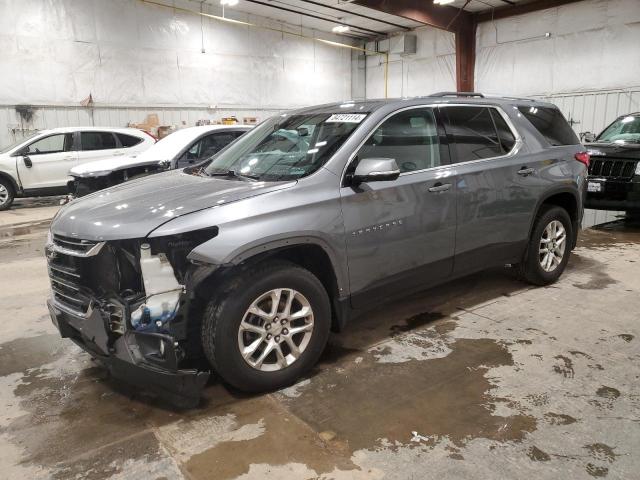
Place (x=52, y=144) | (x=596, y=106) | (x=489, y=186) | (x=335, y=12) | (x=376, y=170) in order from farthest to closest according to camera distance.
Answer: (x=335, y=12)
(x=596, y=106)
(x=52, y=144)
(x=489, y=186)
(x=376, y=170)

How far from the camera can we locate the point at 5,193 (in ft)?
33.0

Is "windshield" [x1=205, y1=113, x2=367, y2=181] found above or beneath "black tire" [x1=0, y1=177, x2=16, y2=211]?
above

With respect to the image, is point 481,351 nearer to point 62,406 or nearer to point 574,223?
point 574,223

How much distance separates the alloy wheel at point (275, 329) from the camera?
2.63 metres

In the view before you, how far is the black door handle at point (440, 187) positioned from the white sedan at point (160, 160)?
14.4ft

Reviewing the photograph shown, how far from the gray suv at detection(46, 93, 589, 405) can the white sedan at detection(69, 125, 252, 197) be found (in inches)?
137

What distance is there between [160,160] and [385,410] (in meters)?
5.38

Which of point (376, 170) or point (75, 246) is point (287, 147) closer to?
point (376, 170)

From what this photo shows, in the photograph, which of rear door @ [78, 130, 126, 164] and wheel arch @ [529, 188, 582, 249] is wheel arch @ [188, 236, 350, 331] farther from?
rear door @ [78, 130, 126, 164]

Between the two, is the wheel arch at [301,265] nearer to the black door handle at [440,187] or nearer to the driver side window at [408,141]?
the driver side window at [408,141]

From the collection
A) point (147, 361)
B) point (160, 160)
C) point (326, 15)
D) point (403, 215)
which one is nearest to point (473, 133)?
point (403, 215)

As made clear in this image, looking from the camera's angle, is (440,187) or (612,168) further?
(612,168)

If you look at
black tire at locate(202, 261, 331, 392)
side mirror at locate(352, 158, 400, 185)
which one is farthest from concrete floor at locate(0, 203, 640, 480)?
side mirror at locate(352, 158, 400, 185)

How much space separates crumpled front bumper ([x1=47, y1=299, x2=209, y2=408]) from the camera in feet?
7.78
